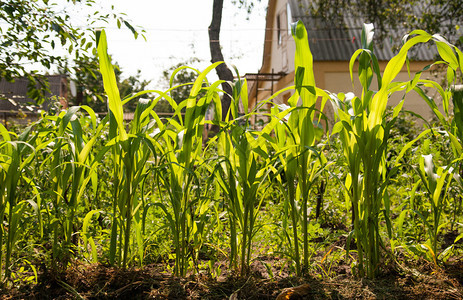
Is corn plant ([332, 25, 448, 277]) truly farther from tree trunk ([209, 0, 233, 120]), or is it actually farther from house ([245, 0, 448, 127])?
house ([245, 0, 448, 127])

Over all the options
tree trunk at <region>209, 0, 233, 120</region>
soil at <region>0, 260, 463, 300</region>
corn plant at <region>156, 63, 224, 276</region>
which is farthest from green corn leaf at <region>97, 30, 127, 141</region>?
tree trunk at <region>209, 0, 233, 120</region>

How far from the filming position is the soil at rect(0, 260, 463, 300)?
4.29 feet

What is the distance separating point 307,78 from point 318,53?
10262 mm

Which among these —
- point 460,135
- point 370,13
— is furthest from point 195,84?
point 370,13

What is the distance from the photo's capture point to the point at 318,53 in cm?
1112

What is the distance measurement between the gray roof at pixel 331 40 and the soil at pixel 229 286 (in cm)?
1027

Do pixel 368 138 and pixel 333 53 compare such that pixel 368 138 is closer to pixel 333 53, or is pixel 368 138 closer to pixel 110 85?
pixel 110 85

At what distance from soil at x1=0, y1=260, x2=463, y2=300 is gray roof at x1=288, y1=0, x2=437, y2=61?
404 inches

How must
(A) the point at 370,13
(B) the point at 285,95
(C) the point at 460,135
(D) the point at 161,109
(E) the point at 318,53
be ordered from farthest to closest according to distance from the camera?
(D) the point at 161,109
(B) the point at 285,95
(E) the point at 318,53
(A) the point at 370,13
(C) the point at 460,135

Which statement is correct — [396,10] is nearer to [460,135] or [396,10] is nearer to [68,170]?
[460,135]

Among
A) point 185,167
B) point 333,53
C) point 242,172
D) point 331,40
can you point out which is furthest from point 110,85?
point 331,40

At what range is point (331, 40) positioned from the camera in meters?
11.5

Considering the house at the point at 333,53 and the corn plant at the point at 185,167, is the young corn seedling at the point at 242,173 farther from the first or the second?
the house at the point at 333,53

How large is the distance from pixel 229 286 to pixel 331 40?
11132mm
